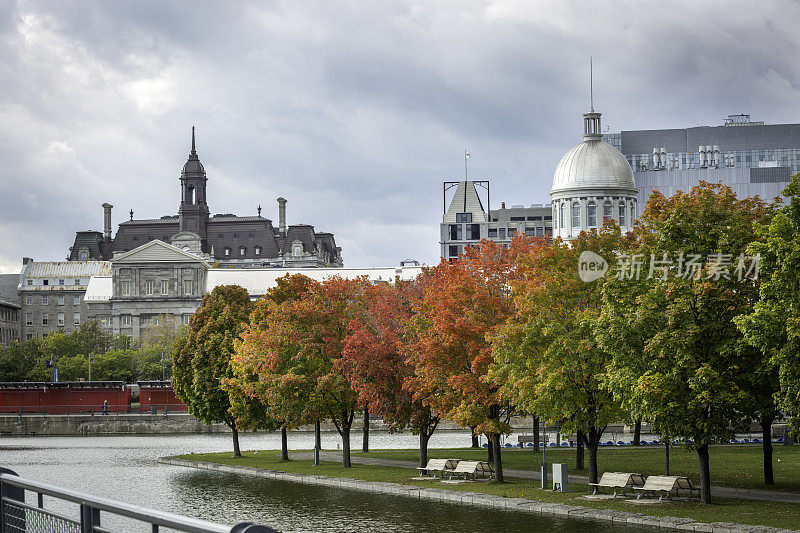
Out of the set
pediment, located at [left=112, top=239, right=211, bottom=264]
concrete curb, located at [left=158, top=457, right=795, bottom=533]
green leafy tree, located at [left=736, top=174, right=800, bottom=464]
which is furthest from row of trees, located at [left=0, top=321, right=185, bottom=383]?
green leafy tree, located at [left=736, top=174, right=800, bottom=464]

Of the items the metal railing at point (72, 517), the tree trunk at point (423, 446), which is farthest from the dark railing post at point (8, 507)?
the tree trunk at point (423, 446)

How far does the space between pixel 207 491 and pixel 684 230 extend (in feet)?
71.2

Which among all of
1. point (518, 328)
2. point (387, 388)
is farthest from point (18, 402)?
point (518, 328)

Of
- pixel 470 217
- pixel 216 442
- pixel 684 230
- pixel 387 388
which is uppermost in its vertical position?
pixel 470 217

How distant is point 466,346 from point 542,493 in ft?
25.1

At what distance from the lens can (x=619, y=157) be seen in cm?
14788

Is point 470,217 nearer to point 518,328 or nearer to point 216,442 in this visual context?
point 216,442

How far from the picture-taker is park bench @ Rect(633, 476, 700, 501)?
3556 centimetres

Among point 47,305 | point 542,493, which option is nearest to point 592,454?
point 542,493

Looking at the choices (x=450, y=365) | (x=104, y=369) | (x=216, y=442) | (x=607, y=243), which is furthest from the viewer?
(x=104, y=369)

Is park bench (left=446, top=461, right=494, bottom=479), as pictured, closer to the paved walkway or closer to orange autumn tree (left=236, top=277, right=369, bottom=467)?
the paved walkway

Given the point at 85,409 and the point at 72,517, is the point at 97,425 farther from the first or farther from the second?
the point at 72,517

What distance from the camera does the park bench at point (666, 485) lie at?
3556 cm

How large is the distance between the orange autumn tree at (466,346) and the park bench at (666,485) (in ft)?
25.8
